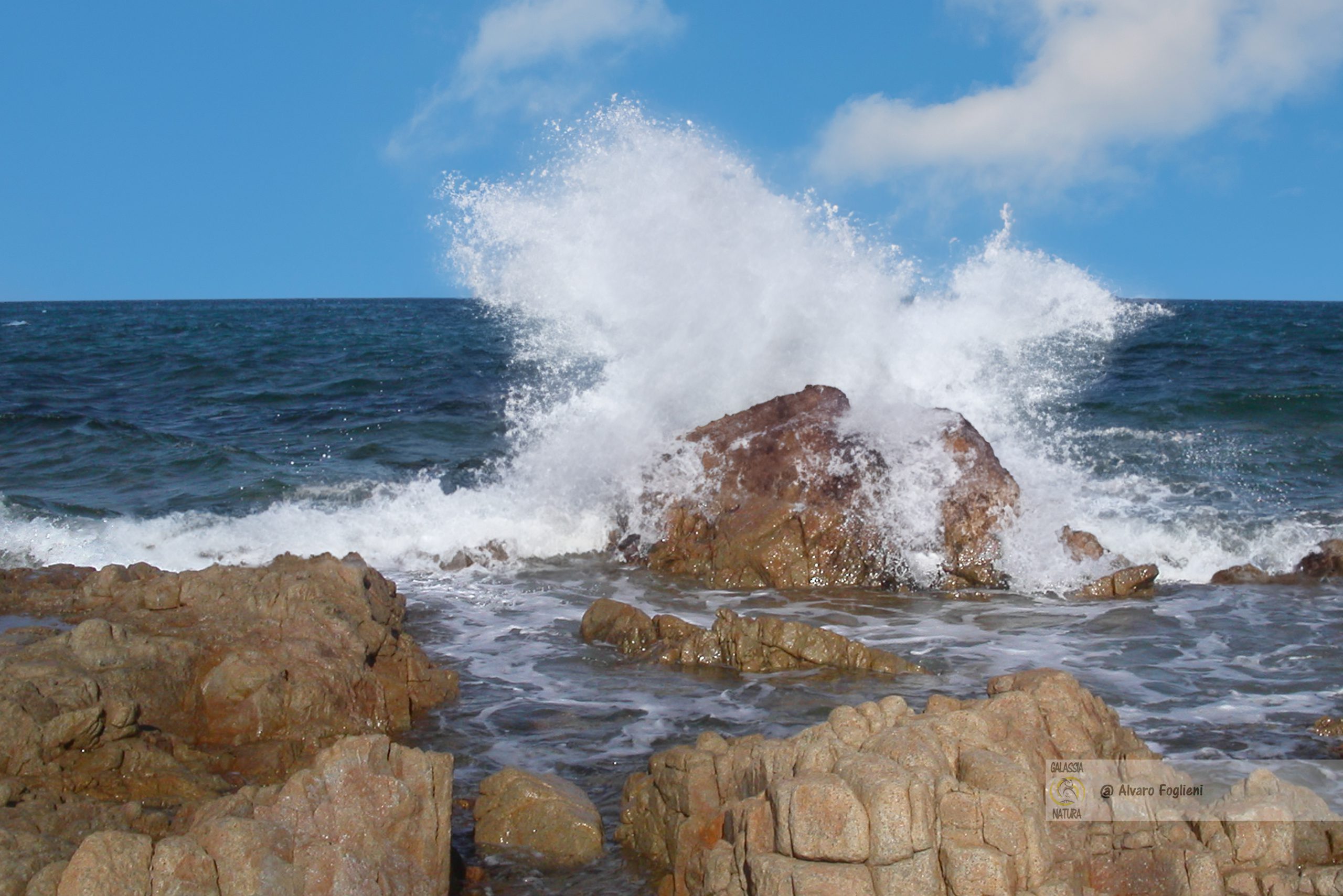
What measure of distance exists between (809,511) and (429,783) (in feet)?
19.3

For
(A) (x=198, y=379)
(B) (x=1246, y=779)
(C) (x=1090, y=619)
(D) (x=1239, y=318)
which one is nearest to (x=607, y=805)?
(B) (x=1246, y=779)

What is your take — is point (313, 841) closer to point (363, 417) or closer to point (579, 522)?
point (579, 522)

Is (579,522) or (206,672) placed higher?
(579,522)

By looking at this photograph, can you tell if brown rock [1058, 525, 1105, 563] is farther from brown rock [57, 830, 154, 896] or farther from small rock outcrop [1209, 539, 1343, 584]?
brown rock [57, 830, 154, 896]

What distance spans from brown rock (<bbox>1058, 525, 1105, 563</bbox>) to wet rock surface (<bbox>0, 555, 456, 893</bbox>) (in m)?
5.58

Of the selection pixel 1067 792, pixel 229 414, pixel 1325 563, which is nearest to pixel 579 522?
pixel 1325 563

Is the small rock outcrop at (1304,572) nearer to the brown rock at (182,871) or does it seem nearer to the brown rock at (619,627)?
the brown rock at (619,627)

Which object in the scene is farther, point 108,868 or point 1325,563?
point 1325,563

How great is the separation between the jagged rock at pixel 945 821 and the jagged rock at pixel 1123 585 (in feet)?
15.8

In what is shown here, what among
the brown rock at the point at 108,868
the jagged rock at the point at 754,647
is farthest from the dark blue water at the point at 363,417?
the brown rock at the point at 108,868

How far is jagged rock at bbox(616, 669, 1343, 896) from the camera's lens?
326cm

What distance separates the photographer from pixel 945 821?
336 centimetres

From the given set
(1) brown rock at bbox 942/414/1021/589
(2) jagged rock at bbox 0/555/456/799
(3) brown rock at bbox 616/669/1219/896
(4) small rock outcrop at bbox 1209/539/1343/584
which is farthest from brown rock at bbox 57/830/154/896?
(4) small rock outcrop at bbox 1209/539/1343/584

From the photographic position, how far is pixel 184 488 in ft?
41.7
